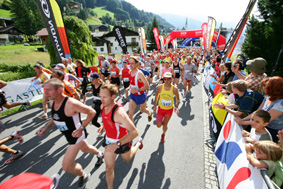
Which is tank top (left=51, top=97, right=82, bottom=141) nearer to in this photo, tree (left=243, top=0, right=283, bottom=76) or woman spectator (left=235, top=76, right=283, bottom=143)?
woman spectator (left=235, top=76, right=283, bottom=143)

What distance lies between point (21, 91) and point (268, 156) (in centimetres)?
932

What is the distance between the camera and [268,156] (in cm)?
173

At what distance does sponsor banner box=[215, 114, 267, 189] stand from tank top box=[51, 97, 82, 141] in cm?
274

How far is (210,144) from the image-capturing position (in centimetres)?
401

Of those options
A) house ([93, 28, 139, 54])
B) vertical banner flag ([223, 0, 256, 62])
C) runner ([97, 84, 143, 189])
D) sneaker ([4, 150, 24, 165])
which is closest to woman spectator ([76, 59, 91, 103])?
sneaker ([4, 150, 24, 165])

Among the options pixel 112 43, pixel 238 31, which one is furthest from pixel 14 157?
pixel 112 43

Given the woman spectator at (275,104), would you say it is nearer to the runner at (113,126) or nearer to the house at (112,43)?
the runner at (113,126)

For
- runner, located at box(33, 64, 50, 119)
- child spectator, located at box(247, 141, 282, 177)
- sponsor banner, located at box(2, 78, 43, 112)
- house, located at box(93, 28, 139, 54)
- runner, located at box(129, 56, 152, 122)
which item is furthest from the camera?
house, located at box(93, 28, 139, 54)

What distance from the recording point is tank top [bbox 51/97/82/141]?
2432 mm

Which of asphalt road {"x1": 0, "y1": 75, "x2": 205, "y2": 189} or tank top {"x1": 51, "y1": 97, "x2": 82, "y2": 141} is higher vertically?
tank top {"x1": 51, "y1": 97, "x2": 82, "y2": 141}

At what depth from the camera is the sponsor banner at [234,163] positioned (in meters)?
1.76

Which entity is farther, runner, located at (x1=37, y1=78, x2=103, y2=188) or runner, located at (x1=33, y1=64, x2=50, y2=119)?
runner, located at (x1=33, y1=64, x2=50, y2=119)

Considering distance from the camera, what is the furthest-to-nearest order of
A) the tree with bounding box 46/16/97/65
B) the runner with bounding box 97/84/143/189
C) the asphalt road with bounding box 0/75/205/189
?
the tree with bounding box 46/16/97/65 < the asphalt road with bounding box 0/75/205/189 < the runner with bounding box 97/84/143/189

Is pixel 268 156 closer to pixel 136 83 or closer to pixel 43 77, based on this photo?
pixel 136 83
